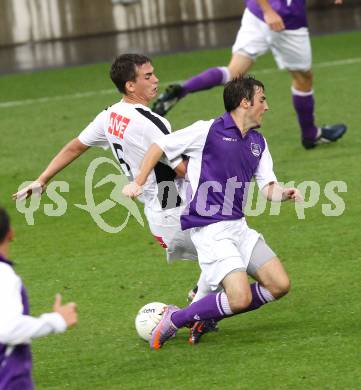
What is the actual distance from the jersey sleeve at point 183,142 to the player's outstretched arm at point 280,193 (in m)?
0.47

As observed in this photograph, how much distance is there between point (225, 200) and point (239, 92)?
643 mm

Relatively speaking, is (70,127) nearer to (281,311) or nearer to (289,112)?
(289,112)

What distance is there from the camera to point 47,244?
9.85 m

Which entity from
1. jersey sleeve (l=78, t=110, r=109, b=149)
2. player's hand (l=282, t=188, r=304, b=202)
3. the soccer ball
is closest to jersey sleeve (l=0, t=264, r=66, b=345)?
the soccer ball

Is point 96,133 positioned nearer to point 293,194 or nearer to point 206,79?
point 293,194

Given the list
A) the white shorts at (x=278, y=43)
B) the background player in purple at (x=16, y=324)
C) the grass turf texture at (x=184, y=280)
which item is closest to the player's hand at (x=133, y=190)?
the grass turf texture at (x=184, y=280)

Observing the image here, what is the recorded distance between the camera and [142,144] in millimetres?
7691

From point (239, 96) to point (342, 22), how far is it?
1310cm

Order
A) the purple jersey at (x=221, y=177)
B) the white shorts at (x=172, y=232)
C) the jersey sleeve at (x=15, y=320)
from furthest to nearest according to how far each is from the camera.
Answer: the white shorts at (x=172, y=232)
the purple jersey at (x=221, y=177)
the jersey sleeve at (x=15, y=320)

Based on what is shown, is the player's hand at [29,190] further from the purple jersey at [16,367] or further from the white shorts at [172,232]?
the purple jersey at [16,367]

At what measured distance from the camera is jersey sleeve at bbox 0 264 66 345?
5.21 m

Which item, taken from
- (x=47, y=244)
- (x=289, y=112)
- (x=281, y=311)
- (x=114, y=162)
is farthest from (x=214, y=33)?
(x=281, y=311)

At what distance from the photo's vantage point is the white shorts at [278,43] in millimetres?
11875

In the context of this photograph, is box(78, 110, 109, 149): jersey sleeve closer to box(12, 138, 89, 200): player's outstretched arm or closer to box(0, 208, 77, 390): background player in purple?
box(12, 138, 89, 200): player's outstretched arm
